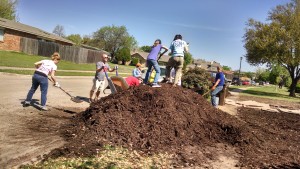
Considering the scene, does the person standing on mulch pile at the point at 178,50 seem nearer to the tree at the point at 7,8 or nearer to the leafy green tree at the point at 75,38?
the tree at the point at 7,8

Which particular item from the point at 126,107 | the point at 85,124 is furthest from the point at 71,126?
the point at 126,107

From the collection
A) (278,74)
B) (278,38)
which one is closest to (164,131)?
(278,38)

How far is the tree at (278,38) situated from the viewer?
31.1 m

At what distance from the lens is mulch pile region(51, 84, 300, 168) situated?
5762 millimetres

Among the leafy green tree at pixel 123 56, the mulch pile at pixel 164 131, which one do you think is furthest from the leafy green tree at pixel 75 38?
the mulch pile at pixel 164 131

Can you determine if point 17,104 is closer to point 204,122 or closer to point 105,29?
point 204,122

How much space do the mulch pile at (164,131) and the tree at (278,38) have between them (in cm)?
2573

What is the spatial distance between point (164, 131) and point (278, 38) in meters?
29.1

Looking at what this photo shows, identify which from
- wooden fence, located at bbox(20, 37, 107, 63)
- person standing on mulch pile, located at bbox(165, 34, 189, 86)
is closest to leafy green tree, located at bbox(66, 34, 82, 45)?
wooden fence, located at bbox(20, 37, 107, 63)

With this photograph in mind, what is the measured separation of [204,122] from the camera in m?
7.49

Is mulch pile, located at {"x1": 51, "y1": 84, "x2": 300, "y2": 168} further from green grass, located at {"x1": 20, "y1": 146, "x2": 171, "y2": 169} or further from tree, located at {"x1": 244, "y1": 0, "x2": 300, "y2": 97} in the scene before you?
tree, located at {"x1": 244, "y1": 0, "x2": 300, "y2": 97}

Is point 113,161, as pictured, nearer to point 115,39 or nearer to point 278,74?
point 115,39

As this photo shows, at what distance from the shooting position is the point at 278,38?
3158cm

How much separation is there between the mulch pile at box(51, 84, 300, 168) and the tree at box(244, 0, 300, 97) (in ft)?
84.4
